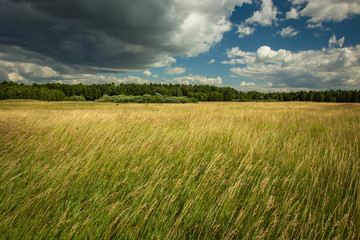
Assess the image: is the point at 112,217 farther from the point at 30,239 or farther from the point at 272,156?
the point at 272,156

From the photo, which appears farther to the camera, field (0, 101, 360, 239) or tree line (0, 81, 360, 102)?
tree line (0, 81, 360, 102)

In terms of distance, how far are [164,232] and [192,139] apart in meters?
2.52

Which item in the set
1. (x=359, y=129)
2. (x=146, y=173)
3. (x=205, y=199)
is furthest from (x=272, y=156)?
(x=359, y=129)

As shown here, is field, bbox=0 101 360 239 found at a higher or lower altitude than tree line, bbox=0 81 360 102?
lower

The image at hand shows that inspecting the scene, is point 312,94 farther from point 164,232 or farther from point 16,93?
point 16,93

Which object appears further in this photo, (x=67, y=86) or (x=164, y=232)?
(x=67, y=86)

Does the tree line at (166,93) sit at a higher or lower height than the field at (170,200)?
higher

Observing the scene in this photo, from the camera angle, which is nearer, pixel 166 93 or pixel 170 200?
pixel 170 200

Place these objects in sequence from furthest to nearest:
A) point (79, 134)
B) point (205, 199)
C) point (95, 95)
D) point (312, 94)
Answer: point (95, 95), point (312, 94), point (79, 134), point (205, 199)

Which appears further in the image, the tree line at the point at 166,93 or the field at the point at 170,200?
the tree line at the point at 166,93

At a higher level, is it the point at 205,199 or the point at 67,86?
the point at 67,86

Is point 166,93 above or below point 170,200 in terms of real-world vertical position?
above

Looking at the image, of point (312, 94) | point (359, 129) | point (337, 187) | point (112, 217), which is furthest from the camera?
point (312, 94)

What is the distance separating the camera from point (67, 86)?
327 feet
